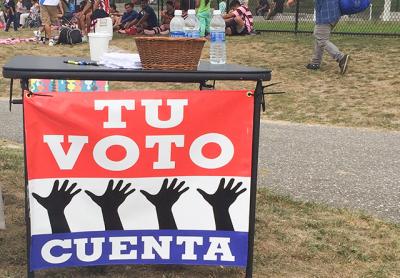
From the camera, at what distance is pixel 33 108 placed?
103 inches

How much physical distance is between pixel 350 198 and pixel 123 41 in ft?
36.3

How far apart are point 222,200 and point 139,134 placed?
0.54 meters

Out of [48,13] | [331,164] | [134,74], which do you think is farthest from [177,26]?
[48,13]

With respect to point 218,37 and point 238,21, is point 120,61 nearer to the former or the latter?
point 218,37

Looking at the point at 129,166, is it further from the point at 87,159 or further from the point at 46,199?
the point at 46,199

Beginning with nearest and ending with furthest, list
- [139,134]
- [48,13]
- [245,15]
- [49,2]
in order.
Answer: [139,134], [49,2], [48,13], [245,15]

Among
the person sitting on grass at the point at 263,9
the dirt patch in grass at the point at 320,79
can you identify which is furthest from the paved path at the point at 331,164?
the person sitting on grass at the point at 263,9

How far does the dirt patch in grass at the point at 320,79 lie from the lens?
27.1 feet

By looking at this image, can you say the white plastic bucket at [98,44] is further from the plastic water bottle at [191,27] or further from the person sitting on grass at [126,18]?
the person sitting on grass at [126,18]

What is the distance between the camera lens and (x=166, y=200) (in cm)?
279

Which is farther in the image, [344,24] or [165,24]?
[344,24]

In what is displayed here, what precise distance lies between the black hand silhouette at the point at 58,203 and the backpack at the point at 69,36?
1163 centimetres

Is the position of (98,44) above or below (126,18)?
above

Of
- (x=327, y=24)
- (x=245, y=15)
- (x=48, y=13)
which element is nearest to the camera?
(x=327, y=24)
